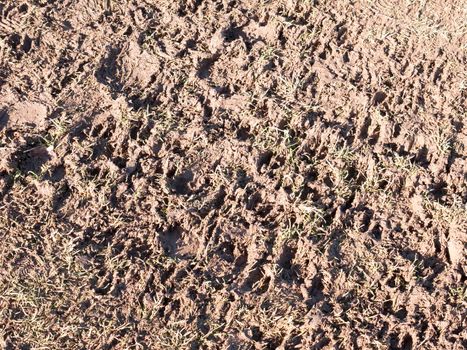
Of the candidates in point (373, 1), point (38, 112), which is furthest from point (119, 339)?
point (373, 1)

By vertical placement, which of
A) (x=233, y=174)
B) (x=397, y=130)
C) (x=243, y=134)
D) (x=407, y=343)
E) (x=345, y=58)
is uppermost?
(x=345, y=58)

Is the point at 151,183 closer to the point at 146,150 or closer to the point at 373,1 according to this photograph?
the point at 146,150

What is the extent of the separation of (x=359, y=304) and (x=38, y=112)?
7.29ft

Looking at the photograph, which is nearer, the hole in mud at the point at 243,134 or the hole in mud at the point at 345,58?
the hole in mud at the point at 243,134

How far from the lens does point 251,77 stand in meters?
3.77

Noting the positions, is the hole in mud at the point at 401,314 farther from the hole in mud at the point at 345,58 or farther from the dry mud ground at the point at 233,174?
the hole in mud at the point at 345,58

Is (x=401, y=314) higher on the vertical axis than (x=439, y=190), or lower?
lower

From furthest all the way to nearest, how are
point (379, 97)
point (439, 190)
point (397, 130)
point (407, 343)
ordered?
1. point (379, 97)
2. point (397, 130)
3. point (439, 190)
4. point (407, 343)

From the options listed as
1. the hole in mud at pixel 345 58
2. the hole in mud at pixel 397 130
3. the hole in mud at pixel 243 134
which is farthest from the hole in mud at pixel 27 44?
the hole in mud at pixel 397 130

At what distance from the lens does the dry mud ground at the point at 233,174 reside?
3.02 metres

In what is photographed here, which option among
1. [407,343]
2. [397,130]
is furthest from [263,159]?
[407,343]

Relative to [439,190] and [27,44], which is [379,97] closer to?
[439,190]

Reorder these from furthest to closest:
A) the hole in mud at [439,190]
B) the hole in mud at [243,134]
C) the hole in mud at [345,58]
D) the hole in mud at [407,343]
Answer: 1. the hole in mud at [345,58]
2. the hole in mud at [243,134]
3. the hole in mud at [439,190]
4. the hole in mud at [407,343]

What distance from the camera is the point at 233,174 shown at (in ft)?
11.2
